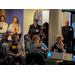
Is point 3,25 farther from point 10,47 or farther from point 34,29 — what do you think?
point 34,29

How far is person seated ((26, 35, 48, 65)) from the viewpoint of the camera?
346cm

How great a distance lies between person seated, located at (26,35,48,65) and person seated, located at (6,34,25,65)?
18cm

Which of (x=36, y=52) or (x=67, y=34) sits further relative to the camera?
(x=67, y=34)

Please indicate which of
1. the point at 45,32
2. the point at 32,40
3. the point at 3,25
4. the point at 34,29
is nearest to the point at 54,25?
the point at 45,32

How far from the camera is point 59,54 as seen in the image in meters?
3.43

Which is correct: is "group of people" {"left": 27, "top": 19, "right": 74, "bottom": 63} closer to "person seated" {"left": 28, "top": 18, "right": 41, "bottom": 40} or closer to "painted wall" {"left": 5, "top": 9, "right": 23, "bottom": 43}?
"person seated" {"left": 28, "top": 18, "right": 41, "bottom": 40}

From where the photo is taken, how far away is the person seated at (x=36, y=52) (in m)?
3.46

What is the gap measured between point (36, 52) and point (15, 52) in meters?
0.52

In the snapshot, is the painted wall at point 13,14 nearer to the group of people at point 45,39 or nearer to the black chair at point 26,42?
the black chair at point 26,42

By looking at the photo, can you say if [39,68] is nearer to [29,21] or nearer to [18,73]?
[18,73]

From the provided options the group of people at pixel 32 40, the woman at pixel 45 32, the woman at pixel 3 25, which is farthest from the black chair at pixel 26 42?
the woman at pixel 3 25

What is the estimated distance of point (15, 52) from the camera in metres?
3.50

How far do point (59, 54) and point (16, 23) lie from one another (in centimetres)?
142
